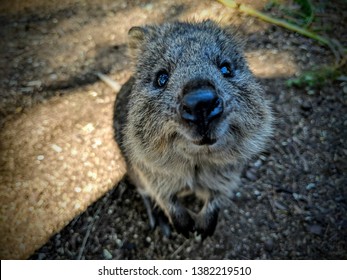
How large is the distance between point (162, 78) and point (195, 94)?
746 millimetres

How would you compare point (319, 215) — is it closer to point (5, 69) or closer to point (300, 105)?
point (300, 105)

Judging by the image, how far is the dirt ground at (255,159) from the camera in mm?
3426

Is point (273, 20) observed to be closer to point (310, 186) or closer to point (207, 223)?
point (310, 186)

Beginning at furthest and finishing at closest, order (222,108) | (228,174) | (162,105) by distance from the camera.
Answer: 1. (228,174)
2. (162,105)
3. (222,108)

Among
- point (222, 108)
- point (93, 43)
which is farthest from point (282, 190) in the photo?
point (93, 43)

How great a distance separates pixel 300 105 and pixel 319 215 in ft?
4.33

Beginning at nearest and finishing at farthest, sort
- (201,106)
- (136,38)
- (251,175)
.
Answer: (201,106)
(136,38)
(251,175)

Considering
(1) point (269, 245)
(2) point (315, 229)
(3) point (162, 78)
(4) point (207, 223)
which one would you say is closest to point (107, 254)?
(4) point (207, 223)

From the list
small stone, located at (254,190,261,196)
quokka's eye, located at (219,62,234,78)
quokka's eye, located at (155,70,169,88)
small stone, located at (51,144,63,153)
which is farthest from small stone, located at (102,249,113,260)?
quokka's eye, located at (219,62,234,78)

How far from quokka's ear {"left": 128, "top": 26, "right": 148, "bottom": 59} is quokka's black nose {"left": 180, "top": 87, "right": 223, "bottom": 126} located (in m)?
1.32

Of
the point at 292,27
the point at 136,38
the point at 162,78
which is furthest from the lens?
the point at 292,27

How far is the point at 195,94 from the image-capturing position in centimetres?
196

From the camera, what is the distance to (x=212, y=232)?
3285 mm

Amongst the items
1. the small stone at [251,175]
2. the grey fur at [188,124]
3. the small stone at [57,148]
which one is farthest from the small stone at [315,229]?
the small stone at [57,148]
